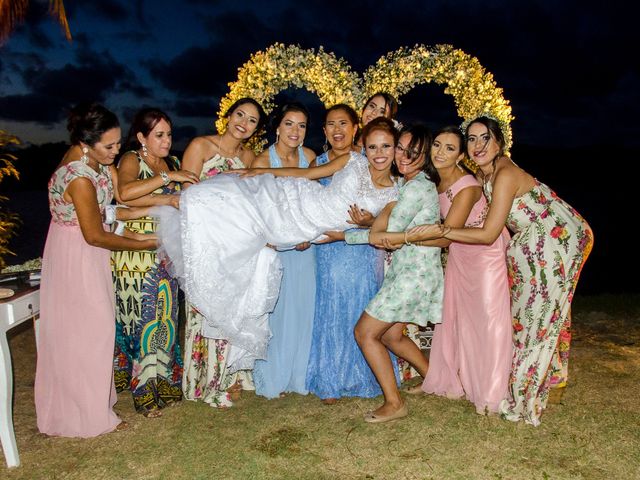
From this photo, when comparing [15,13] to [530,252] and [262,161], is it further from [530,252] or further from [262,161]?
[530,252]

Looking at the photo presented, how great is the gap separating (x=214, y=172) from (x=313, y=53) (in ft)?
12.1

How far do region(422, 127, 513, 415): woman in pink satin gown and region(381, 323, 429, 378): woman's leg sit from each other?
338 millimetres

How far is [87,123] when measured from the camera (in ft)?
12.3

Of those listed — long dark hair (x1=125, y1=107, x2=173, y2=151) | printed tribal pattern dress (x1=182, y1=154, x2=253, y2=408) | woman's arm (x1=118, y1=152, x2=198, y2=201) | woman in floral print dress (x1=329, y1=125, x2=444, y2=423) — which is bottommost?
printed tribal pattern dress (x1=182, y1=154, x2=253, y2=408)

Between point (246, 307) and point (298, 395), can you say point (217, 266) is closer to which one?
point (246, 307)

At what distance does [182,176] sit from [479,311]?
254cm

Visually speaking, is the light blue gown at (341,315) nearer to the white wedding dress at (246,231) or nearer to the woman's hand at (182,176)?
the white wedding dress at (246,231)

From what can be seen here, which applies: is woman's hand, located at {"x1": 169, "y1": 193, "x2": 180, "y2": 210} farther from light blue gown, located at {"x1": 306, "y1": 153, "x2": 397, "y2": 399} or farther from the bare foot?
the bare foot

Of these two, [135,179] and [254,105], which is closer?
[135,179]

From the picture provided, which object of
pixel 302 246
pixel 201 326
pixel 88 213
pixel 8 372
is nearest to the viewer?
pixel 8 372

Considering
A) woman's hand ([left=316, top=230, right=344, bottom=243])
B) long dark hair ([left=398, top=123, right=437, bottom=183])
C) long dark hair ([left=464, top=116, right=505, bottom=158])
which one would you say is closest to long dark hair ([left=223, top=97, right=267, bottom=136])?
woman's hand ([left=316, top=230, right=344, bottom=243])

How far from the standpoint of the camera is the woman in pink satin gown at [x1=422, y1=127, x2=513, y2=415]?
412cm

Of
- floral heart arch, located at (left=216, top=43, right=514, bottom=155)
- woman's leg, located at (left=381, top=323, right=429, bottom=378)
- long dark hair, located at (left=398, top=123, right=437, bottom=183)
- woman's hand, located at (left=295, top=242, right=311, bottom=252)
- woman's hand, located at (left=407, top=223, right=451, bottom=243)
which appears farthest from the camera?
floral heart arch, located at (left=216, top=43, right=514, bottom=155)

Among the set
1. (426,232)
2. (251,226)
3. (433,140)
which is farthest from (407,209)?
(251,226)
